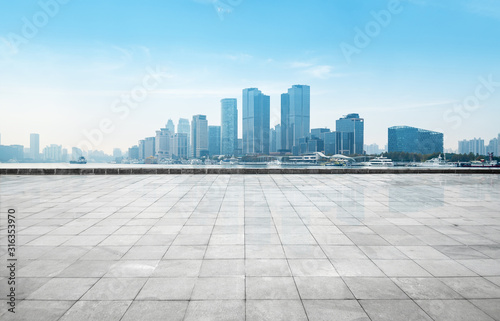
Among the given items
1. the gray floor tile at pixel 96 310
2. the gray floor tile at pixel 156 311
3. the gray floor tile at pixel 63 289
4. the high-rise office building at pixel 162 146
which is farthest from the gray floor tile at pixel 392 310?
the high-rise office building at pixel 162 146

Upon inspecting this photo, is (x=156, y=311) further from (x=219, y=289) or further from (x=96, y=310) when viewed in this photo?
(x=219, y=289)

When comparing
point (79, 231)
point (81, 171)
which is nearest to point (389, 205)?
point (79, 231)

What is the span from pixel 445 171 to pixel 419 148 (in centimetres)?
17266

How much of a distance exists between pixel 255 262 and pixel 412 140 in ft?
644

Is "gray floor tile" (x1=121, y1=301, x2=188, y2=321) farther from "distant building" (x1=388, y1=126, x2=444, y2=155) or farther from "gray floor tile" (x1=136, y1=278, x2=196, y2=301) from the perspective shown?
"distant building" (x1=388, y1=126, x2=444, y2=155)

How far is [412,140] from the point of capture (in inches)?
6865

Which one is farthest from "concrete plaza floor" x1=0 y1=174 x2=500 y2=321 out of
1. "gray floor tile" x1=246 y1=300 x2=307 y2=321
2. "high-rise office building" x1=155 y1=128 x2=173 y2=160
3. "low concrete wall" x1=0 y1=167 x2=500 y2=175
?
"high-rise office building" x1=155 y1=128 x2=173 y2=160

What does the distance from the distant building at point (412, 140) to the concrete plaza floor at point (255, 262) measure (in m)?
183

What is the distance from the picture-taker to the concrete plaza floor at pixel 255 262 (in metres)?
3.83

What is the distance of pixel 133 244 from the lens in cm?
625

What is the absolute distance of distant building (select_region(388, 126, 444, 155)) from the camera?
168 metres

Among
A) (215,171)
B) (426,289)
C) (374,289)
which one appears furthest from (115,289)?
(215,171)

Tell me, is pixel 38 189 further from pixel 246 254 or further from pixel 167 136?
pixel 167 136

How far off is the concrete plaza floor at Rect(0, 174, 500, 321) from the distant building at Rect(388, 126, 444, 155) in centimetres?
18332
